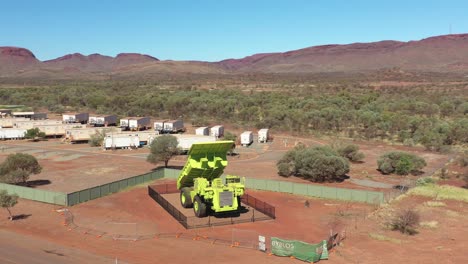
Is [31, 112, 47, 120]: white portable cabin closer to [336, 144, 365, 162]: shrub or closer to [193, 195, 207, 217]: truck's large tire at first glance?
[336, 144, 365, 162]: shrub

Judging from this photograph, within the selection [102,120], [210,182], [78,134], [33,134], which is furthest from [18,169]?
[102,120]

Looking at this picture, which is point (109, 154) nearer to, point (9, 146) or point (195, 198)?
point (9, 146)

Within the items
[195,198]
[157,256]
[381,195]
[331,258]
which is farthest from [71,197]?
[381,195]

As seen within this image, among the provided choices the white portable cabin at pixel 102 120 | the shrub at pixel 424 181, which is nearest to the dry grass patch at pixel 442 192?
the shrub at pixel 424 181

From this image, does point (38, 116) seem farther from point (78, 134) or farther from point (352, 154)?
point (352, 154)

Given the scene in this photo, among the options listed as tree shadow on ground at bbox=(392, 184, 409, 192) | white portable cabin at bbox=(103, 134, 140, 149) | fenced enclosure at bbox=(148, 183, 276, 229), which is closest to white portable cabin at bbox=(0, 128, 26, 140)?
white portable cabin at bbox=(103, 134, 140, 149)

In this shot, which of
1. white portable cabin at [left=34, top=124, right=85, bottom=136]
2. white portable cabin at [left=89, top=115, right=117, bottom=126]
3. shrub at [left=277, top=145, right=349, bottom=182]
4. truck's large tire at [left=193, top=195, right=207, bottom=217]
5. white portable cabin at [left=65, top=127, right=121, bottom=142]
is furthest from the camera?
white portable cabin at [left=89, top=115, right=117, bottom=126]

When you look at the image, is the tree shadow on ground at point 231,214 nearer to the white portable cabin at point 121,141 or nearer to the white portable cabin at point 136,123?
the white portable cabin at point 121,141

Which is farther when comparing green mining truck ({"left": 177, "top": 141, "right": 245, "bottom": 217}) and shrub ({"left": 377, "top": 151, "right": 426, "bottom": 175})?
shrub ({"left": 377, "top": 151, "right": 426, "bottom": 175})
